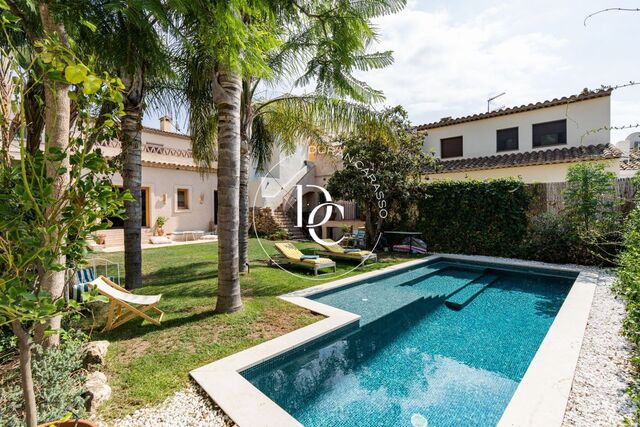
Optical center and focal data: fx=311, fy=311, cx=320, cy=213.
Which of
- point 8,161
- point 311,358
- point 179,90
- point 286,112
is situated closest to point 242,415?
point 311,358

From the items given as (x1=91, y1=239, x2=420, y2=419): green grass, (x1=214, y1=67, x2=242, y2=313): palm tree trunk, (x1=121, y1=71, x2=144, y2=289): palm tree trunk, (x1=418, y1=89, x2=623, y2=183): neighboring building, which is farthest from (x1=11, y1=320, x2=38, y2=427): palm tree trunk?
(x1=418, y1=89, x2=623, y2=183): neighboring building

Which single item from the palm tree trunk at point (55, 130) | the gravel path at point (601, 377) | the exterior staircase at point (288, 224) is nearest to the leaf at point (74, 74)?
the palm tree trunk at point (55, 130)

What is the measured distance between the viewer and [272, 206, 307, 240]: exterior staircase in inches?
914

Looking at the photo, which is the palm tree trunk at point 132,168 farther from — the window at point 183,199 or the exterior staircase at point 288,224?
the window at point 183,199

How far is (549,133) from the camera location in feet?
61.1

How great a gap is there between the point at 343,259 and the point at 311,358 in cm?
900

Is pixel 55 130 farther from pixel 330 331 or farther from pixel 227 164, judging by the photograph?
pixel 330 331

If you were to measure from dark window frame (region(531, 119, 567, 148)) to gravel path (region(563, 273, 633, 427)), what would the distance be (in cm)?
1489

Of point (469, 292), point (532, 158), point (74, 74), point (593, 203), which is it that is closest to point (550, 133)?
point (532, 158)

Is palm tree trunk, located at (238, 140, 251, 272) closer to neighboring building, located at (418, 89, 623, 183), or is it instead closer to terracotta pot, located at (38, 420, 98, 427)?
terracotta pot, located at (38, 420, 98, 427)

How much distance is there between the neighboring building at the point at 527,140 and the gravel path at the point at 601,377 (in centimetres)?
1219

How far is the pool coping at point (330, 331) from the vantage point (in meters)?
3.70

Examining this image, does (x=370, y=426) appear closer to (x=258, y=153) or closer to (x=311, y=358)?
(x=311, y=358)

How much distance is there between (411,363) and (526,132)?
749 inches
